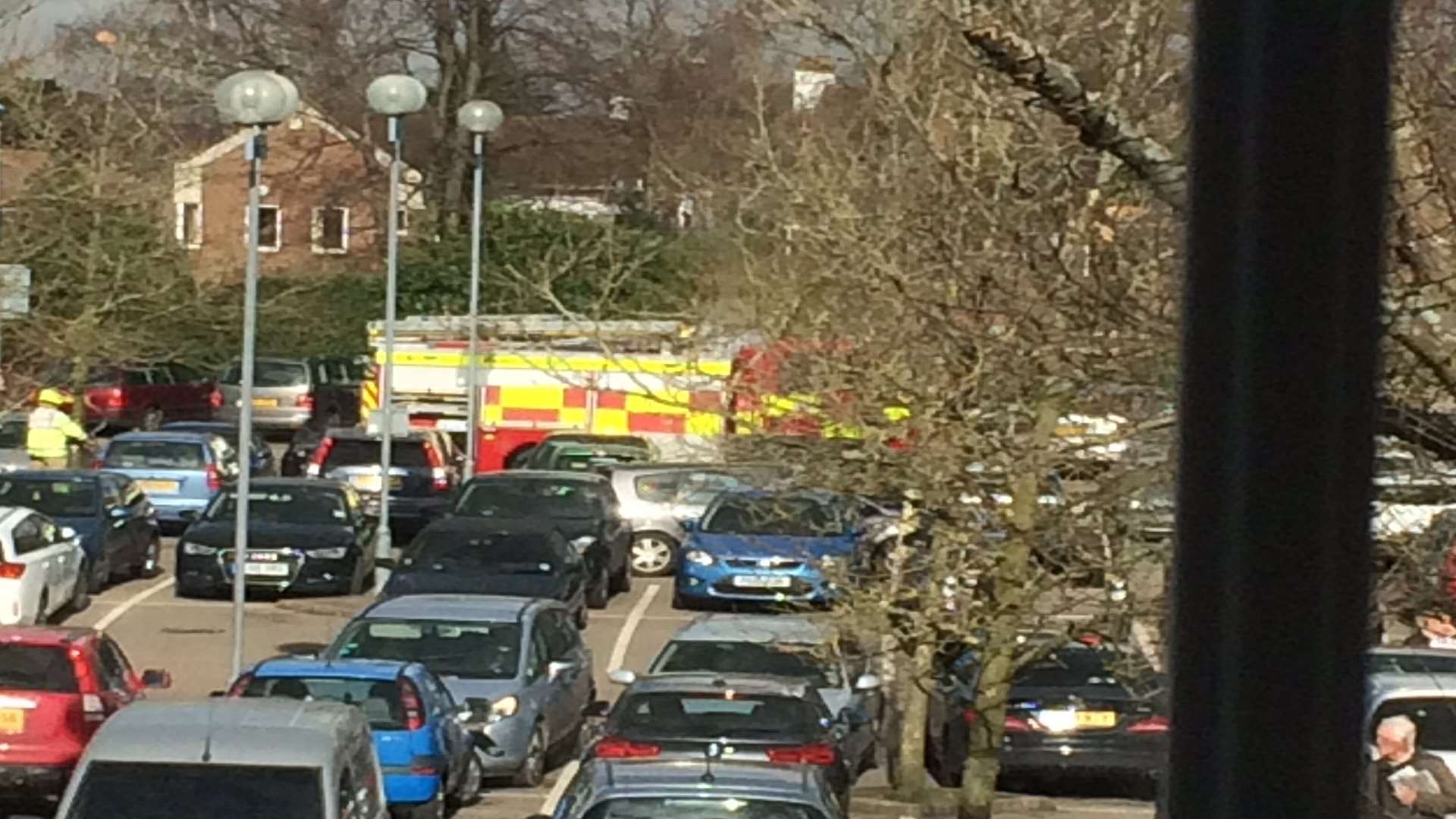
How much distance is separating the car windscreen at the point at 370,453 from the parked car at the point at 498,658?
14.1 meters

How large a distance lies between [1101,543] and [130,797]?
15.5 ft

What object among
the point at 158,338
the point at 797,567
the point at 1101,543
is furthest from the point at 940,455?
the point at 158,338

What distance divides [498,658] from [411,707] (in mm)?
3090

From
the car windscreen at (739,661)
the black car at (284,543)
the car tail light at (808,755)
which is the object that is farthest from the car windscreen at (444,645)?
the black car at (284,543)

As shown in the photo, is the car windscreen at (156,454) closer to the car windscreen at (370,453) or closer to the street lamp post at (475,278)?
the car windscreen at (370,453)

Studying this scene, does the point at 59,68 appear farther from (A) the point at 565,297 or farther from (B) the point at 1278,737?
(B) the point at 1278,737

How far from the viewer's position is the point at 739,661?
19031 millimetres

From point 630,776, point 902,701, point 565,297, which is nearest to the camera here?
point 630,776

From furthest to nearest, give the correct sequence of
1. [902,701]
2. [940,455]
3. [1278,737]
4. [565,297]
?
[565,297]
[902,701]
[940,455]
[1278,737]

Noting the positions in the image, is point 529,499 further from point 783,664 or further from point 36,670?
point 36,670

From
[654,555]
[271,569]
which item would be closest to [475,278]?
[654,555]

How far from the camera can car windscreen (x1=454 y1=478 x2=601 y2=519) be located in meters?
30.2

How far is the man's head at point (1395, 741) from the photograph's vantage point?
1061 centimetres

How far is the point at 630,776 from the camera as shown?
1127 cm
